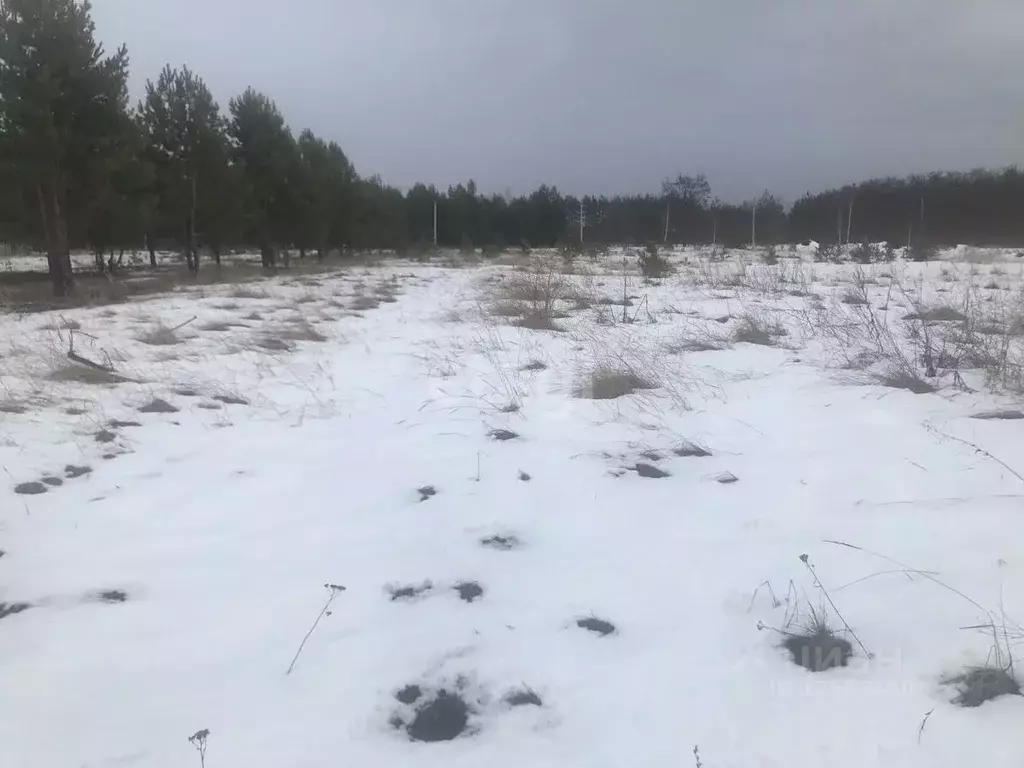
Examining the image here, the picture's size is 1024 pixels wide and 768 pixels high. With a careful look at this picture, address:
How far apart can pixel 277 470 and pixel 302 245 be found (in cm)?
2417

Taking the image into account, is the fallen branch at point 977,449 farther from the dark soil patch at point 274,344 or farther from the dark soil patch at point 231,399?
the dark soil patch at point 274,344

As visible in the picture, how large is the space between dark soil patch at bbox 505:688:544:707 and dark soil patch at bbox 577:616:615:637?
0.35 m

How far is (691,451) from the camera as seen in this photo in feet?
12.1

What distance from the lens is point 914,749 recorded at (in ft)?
Answer: 5.41

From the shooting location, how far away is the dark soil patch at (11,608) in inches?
89.7

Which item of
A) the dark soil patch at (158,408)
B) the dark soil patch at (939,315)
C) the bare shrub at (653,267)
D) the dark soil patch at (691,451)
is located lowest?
the dark soil patch at (691,451)

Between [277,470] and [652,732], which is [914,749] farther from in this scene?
[277,470]

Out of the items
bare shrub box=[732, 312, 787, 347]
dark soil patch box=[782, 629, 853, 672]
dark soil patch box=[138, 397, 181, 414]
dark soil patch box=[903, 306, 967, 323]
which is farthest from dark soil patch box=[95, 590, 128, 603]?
dark soil patch box=[903, 306, 967, 323]

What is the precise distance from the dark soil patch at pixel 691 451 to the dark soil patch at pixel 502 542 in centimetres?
127

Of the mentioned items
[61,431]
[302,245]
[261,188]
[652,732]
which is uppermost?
[261,188]

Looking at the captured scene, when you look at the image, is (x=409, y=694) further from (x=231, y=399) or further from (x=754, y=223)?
(x=754, y=223)

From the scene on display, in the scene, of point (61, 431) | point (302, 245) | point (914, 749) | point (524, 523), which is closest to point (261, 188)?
point (302, 245)

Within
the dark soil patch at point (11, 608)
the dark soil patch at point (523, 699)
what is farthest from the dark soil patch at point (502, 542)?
the dark soil patch at point (11, 608)

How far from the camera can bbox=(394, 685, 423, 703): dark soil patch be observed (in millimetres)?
1914
